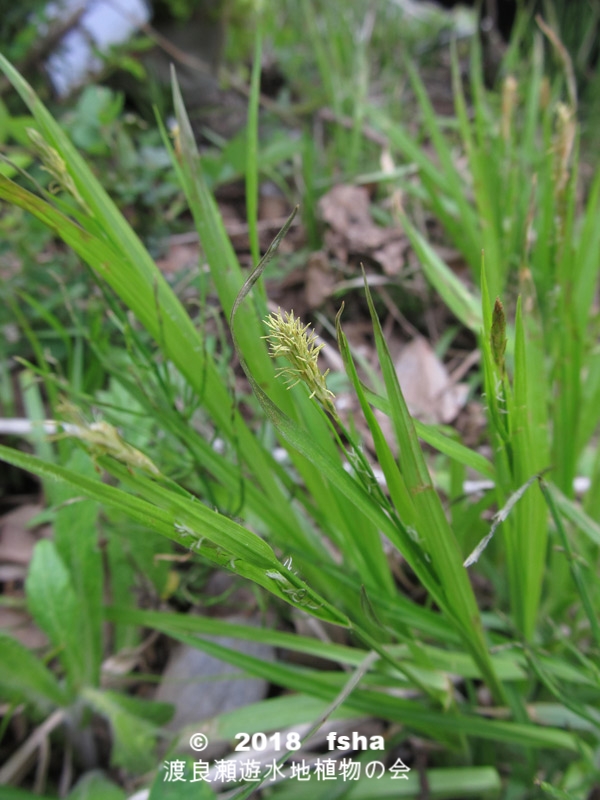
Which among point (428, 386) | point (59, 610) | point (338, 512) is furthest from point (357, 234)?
point (59, 610)

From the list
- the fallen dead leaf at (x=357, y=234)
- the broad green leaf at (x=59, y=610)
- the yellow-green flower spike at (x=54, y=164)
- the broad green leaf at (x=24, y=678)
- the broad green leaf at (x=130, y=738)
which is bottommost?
the broad green leaf at (x=130, y=738)

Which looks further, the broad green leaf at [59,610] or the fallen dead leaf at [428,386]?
the fallen dead leaf at [428,386]

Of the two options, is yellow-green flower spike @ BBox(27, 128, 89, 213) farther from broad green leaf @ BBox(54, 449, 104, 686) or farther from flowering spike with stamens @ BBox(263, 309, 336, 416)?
broad green leaf @ BBox(54, 449, 104, 686)

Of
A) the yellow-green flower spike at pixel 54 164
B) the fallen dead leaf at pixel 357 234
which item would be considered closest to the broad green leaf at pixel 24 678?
the yellow-green flower spike at pixel 54 164

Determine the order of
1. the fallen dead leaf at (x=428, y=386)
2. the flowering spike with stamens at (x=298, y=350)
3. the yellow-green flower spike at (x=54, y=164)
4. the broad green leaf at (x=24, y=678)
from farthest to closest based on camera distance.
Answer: the fallen dead leaf at (x=428, y=386) → the broad green leaf at (x=24, y=678) → the yellow-green flower spike at (x=54, y=164) → the flowering spike with stamens at (x=298, y=350)

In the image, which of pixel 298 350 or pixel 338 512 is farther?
pixel 338 512

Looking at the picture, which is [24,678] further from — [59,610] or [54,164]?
[54,164]

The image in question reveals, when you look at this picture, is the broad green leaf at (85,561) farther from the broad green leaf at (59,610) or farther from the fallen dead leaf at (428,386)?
the fallen dead leaf at (428,386)

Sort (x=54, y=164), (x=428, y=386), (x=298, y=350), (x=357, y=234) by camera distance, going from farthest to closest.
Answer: (x=357, y=234), (x=428, y=386), (x=54, y=164), (x=298, y=350)

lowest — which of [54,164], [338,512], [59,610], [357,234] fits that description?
[59,610]

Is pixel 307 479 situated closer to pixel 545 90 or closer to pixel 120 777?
pixel 120 777

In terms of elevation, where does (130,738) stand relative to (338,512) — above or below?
below

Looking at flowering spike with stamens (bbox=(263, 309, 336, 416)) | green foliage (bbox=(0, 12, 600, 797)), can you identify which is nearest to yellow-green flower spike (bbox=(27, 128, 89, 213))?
green foliage (bbox=(0, 12, 600, 797))
